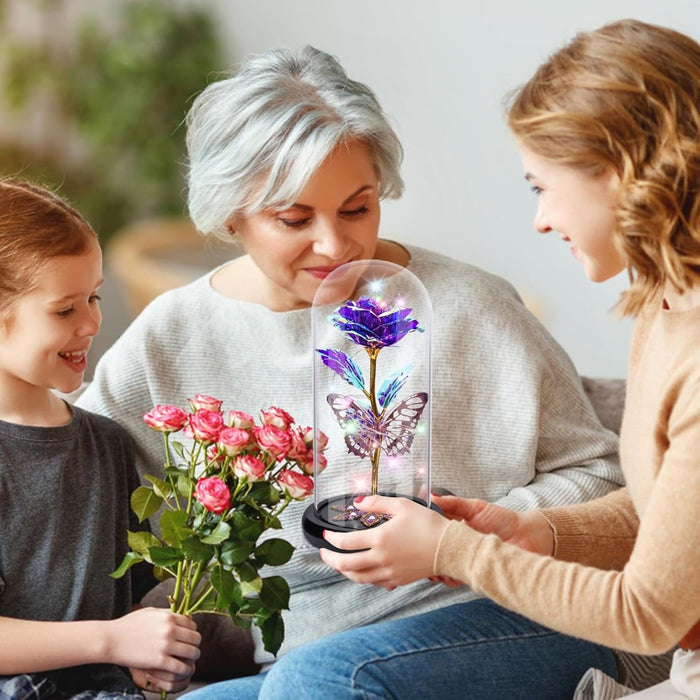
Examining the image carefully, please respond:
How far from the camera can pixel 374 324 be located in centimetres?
149

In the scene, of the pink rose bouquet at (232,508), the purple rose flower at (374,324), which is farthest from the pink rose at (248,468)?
the purple rose flower at (374,324)

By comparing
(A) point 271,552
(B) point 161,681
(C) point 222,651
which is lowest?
(C) point 222,651

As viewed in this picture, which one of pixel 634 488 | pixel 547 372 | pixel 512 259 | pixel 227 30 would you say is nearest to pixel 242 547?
pixel 634 488

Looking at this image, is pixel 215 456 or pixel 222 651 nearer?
pixel 215 456

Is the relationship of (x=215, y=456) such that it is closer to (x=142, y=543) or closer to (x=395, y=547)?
(x=142, y=543)

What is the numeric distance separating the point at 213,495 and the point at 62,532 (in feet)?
1.17

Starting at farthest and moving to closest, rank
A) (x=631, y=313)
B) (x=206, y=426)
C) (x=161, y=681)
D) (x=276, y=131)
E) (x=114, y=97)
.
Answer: (x=114, y=97) → (x=276, y=131) → (x=161, y=681) → (x=206, y=426) → (x=631, y=313)

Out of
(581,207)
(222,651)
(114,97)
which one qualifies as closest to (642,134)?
(581,207)

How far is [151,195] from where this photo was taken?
4.80m

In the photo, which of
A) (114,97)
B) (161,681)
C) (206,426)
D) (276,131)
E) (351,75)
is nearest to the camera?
(206,426)

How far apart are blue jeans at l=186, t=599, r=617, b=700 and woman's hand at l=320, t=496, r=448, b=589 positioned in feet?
0.51

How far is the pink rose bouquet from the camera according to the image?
1.46 m

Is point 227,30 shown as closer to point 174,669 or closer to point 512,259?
point 512,259

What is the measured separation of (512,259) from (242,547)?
2.23m
